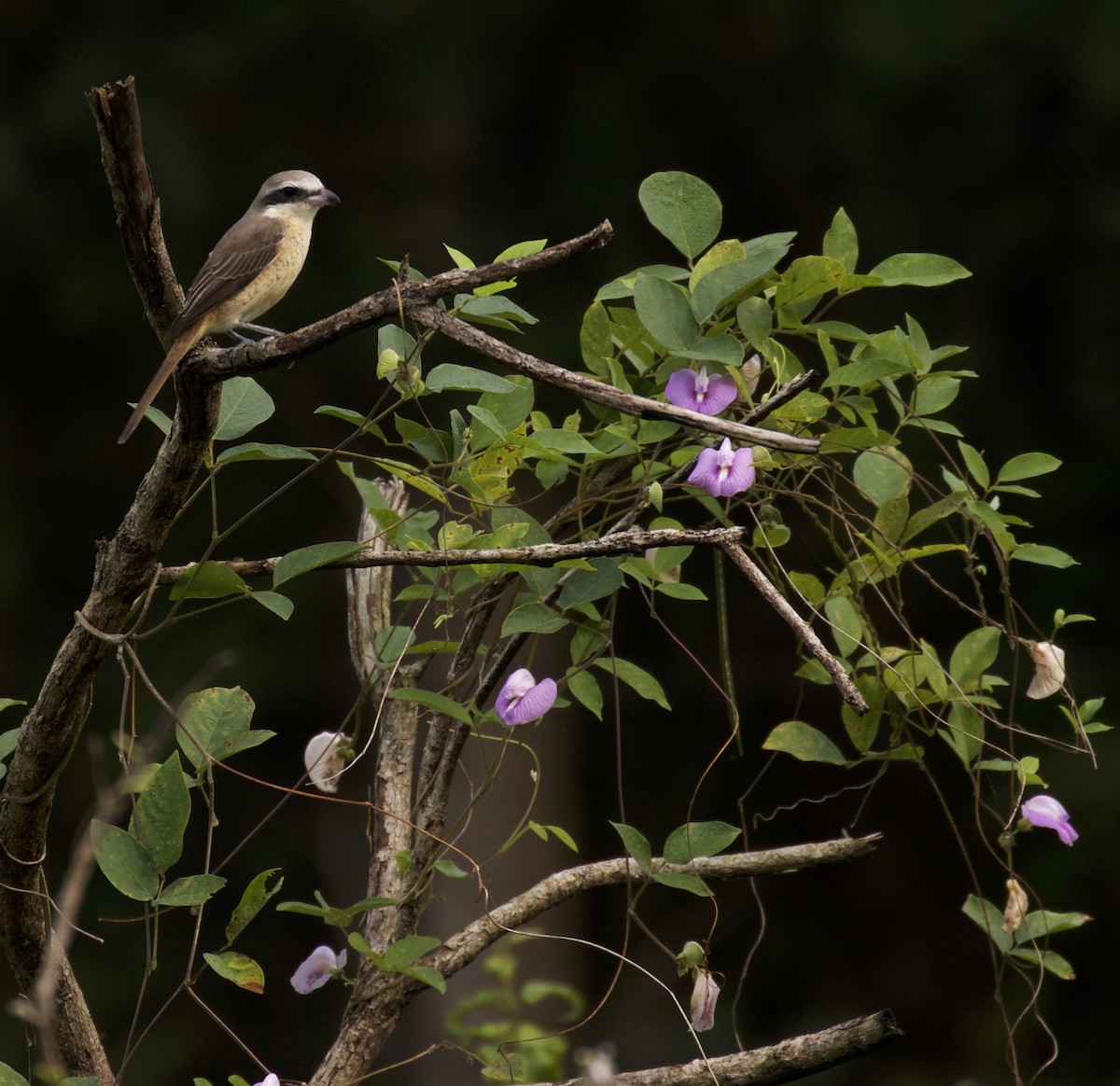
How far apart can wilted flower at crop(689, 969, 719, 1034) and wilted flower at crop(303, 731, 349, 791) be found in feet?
1.66

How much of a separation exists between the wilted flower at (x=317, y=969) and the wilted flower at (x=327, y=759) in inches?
7.9

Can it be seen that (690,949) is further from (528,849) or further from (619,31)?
(619,31)

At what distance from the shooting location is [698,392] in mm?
1580

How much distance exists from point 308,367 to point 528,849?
6.56 ft

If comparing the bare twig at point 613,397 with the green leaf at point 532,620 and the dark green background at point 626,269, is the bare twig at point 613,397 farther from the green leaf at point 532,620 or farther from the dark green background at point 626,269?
the dark green background at point 626,269

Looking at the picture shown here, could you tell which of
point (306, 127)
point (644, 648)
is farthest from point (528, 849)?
point (306, 127)

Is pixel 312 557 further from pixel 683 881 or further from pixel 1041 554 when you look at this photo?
pixel 1041 554

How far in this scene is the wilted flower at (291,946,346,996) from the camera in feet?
5.75

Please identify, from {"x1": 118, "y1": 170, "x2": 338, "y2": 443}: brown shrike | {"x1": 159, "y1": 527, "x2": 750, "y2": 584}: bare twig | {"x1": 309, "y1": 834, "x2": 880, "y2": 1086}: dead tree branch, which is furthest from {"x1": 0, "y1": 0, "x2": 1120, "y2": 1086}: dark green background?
{"x1": 159, "y1": 527, "x2": 750, "y2": 584}: bare twig

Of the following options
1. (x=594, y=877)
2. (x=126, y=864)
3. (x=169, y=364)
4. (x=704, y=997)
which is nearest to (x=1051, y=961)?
(x=704, y=997)

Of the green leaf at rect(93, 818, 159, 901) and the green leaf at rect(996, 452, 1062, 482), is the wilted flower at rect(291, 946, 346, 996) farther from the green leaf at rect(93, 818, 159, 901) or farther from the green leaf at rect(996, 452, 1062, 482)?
the green leaf at rect(996, 452, 1062, 482)

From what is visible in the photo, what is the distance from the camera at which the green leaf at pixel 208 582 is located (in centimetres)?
151

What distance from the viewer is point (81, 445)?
593cm

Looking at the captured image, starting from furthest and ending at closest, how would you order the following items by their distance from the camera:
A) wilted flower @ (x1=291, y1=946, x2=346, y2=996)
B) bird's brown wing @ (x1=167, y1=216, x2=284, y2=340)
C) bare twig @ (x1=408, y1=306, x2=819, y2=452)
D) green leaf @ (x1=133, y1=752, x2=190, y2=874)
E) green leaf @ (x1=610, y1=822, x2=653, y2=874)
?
bird's brown wing @ (x1=167, y1=216, x2=284, y2=340) → wilted flower @ (x1=291, y1=946, x2=346, y2=996) → green leaf @ (x1=610, y1=822, x2=653, y2=874) → green leaf @ (x1=133, y1=752, x2=190, y2=874) → bare twig @ (x1=408, y1=306, x2=819, y2=452)
